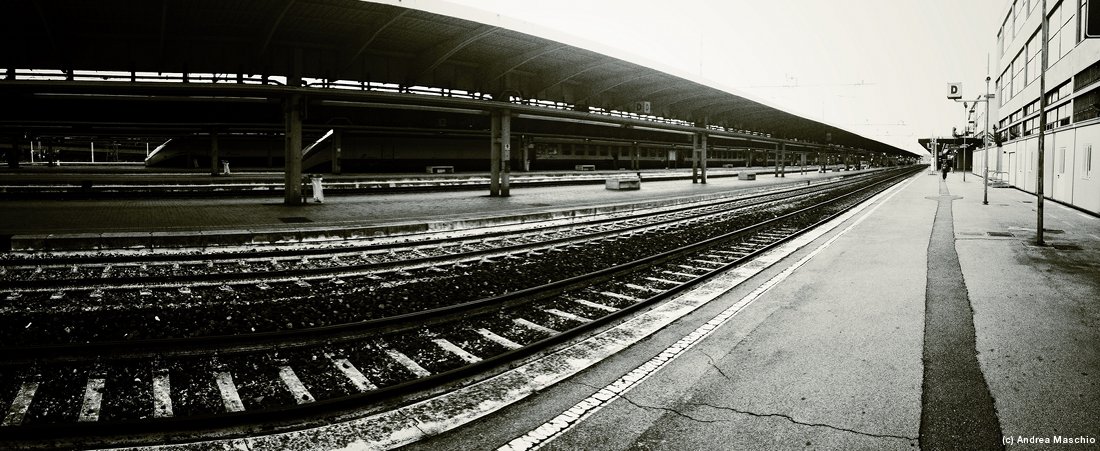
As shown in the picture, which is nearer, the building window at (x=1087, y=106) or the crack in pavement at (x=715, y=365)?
the crack in pavement at (x=715, y=365)

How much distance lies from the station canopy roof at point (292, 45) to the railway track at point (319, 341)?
10213mm

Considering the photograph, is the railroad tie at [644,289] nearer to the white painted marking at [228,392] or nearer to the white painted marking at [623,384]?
the white painted marking at [623,384]

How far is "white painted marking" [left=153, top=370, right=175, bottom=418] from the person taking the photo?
441 cm

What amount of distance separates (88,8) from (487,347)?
18185mm

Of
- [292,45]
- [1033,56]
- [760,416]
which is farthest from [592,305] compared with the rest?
[1033,56]

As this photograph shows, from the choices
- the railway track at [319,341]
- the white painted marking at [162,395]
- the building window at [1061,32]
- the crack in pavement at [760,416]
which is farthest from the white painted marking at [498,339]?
the building window at [1061,32]

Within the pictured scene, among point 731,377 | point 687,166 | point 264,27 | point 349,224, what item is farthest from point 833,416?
point 687,166

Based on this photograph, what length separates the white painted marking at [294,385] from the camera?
4.69 metres

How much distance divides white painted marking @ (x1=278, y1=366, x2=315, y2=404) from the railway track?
2 cm

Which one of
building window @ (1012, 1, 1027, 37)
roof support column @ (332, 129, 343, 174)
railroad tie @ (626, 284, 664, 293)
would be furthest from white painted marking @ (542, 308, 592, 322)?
building window @ (1012, 1, 1027, 37)

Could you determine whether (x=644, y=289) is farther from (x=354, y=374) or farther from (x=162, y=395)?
(x=162, y=395)

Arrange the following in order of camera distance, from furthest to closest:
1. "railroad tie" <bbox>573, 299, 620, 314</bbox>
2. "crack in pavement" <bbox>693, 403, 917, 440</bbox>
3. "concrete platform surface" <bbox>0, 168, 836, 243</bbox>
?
"concrete platform surface" <bbox>0, 168, 836, 243</bbox> < "railroad tie" <bbox>573, 299, 620, 314</bbox> < "crack in pavement" <bbox>693, 403, 917, 440</bbox>

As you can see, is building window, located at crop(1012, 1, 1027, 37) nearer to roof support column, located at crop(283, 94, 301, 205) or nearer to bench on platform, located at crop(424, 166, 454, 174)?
bench on platform, located at crop(424, 166, 454, 174)

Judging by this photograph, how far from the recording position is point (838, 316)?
279 inches
